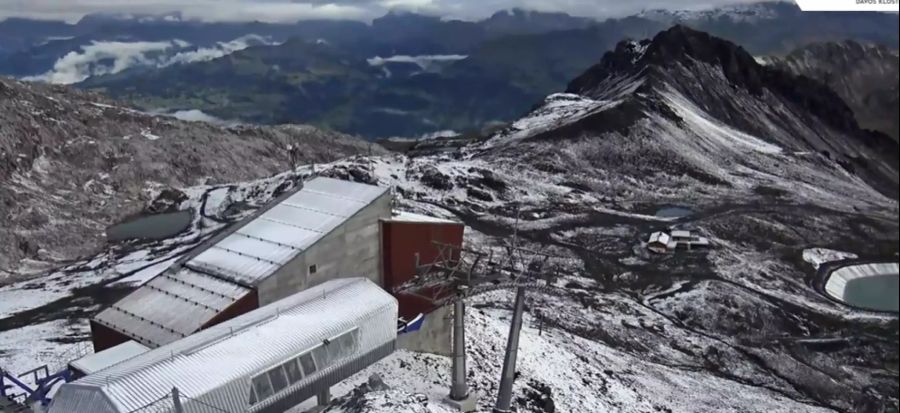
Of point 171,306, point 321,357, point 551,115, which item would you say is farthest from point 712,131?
point 321,357

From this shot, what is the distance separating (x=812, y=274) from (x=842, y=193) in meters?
29.6

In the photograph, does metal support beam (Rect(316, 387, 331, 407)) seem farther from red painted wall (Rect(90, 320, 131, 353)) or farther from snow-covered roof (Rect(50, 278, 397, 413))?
red painted wall (Rect(90, 320, 131, 353))

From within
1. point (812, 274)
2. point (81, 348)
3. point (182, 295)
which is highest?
point (182, 295)

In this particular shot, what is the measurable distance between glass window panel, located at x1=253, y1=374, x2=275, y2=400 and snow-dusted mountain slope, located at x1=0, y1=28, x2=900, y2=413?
2522 millimetres

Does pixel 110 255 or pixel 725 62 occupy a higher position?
pixel 725 62

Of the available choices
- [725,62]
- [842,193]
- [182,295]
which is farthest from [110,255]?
[725,62]

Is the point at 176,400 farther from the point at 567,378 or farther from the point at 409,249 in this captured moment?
the point at 567,378

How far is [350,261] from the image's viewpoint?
27984 mm

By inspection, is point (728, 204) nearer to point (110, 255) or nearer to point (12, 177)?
point (110, 255)

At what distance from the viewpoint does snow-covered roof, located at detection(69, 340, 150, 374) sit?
2148 cm

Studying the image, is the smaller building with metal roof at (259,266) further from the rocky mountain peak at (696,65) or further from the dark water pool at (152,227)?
the rocky mountain peak at (696,65)

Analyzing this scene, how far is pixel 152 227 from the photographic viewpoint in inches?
2785

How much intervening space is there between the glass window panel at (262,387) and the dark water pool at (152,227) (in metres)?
51.3

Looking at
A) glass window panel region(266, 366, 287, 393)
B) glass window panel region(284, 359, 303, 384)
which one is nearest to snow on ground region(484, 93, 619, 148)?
glass window panel region(284, 359, 303, 384)
